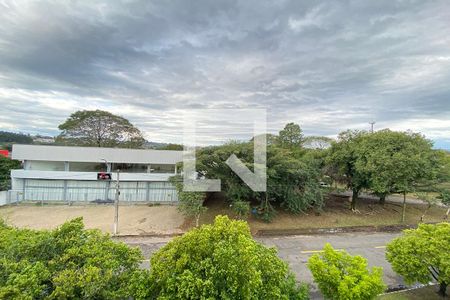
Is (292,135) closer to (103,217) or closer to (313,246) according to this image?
(313,246)

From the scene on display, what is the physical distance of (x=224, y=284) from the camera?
401 cm

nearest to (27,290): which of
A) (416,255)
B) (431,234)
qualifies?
(416,255)

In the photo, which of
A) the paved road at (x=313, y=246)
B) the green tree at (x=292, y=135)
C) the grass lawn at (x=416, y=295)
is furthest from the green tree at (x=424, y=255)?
the green tree at (x=292, y=135)

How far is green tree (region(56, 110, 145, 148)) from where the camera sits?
23.3m

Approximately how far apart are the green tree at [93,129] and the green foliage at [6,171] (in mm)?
4235

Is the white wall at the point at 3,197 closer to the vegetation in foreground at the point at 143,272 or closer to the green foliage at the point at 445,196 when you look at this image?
the vegetation in foreground at the point at 143,272

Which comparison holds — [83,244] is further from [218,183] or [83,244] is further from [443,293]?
[443,293]

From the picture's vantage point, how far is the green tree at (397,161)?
1289 cm

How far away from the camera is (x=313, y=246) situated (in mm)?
11016

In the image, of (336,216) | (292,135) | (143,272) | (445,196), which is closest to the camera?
(143,272)

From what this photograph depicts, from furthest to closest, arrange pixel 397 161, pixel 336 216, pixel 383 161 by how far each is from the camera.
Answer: pixel 336 216
pixel 383 161
pixel 397 161

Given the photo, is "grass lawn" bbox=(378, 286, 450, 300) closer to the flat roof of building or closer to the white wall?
the flat roof of building

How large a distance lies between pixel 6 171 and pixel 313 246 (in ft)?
77.9

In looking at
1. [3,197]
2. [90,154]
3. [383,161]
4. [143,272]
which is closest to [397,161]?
[383,161]
